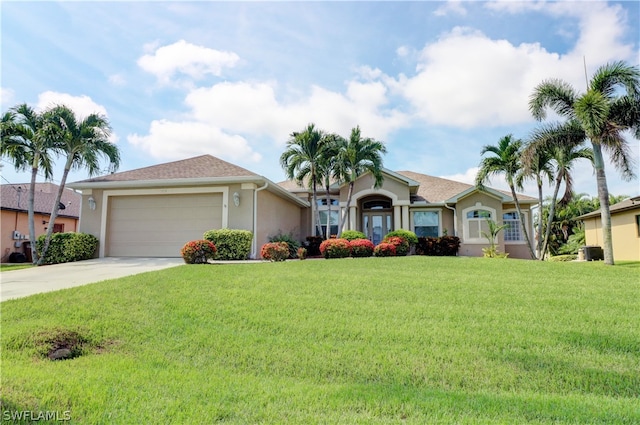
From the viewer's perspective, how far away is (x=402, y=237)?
52.9 feet

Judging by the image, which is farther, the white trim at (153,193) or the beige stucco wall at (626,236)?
the beige stucco wall at (626,236)

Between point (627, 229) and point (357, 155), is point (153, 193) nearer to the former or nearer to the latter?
point (357, 155)

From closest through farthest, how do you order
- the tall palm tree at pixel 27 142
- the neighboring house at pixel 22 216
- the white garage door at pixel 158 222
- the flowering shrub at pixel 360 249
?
the tall palm tree at pixel 27 142 < the white garage door at pixel 158 222 < the flowering shrub at pixel 360 249 < the neighboring house at pixel 22 216

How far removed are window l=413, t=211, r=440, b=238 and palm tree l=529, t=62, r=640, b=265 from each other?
27.2ft

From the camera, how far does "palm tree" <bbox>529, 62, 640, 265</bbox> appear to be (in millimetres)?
12094

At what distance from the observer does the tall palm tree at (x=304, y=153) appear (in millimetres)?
17000

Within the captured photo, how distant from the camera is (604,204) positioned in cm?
1235

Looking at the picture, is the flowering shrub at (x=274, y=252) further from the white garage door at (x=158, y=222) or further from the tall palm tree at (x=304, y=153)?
the tall palm tree at (x=304, y=153)

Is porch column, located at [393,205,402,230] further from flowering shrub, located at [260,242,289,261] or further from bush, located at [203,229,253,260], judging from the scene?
bush, located at [203,229,253,260]

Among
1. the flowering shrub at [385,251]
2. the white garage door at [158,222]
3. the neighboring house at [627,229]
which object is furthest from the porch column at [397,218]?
the neighboring house at [627,229]

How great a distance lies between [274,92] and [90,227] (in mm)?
9795

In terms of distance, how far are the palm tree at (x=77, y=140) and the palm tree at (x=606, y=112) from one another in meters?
17.3

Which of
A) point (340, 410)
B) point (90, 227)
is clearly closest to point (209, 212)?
point (90, 227)

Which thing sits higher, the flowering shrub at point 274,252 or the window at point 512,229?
the window at point 512,229
